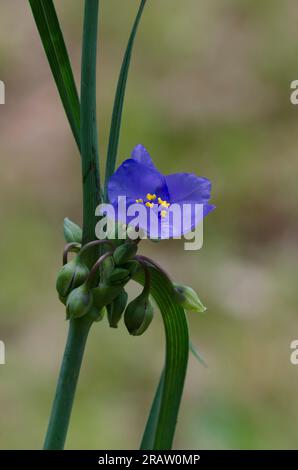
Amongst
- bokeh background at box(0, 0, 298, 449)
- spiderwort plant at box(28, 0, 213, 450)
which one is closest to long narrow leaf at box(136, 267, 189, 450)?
spiderwort plant at box(28, 0, 213, 450)

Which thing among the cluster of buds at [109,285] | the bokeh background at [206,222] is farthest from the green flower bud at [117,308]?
the bokeh background at [206,222]

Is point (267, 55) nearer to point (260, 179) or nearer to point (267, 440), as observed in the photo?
point (260, 179)

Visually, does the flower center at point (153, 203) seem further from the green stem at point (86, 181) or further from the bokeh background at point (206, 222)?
the bokeh background at point (206, 222)

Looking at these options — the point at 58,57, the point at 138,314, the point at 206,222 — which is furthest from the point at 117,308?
the point at 206,222

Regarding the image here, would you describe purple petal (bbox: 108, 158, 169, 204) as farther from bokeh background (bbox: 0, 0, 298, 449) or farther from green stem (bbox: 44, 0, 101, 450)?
bokeh background (bbox: 0, 0, 298, 449)

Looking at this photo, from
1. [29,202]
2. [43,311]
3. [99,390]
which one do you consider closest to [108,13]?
[29,202]
